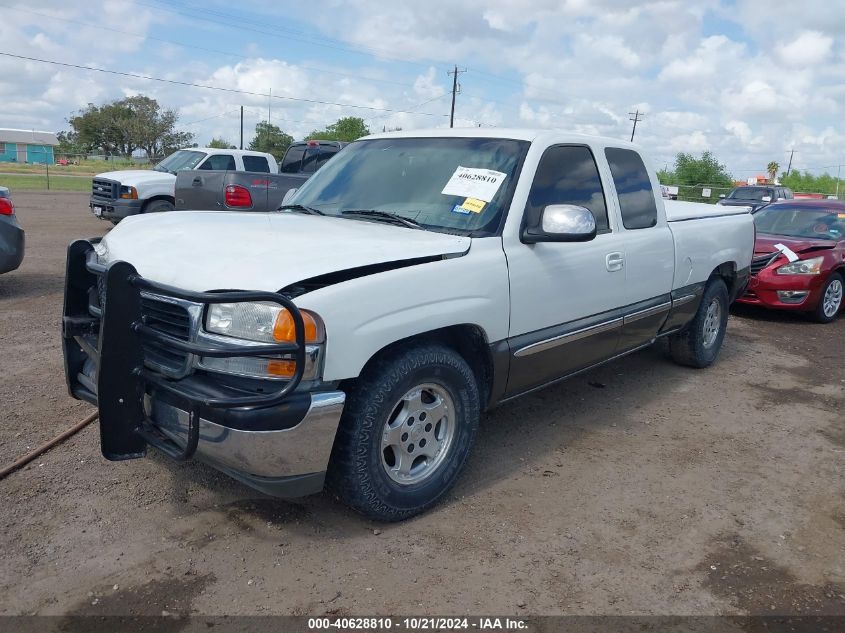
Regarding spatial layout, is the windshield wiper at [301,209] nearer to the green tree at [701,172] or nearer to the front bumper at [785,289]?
the front bumper at [785,289]

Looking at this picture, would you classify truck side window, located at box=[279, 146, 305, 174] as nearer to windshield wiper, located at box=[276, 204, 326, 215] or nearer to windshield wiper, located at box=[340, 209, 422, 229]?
windshield wiper, located at box=[276, 204, 326, 215]

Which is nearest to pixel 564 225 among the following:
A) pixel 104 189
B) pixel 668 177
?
pixel 104 189

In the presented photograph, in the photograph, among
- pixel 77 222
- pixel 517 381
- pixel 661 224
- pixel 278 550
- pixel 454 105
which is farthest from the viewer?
pixel 454 105

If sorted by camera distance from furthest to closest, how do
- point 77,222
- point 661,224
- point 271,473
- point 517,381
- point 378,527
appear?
point 77,222 < point 661,224 < point 517,381 < point 378,527 < point 271,473

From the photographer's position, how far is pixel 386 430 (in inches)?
131

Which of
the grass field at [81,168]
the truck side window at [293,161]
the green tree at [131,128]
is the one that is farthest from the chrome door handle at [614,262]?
the green tree at [131,128]

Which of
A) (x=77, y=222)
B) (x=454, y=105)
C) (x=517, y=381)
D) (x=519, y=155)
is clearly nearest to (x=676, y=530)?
(x=517, y=381)

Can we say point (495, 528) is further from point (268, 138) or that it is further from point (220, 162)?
point (268, 138)

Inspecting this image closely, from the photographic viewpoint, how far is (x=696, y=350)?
248 inches

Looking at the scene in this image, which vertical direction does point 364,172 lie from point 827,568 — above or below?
above

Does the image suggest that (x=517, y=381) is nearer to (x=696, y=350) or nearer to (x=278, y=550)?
(x=278, y=550)

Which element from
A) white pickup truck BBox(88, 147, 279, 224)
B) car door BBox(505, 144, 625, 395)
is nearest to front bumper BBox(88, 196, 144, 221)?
white pickup truck BBox(88, 147, 279, 224)

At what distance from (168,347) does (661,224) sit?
12.3 feet

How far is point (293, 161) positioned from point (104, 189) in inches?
154
